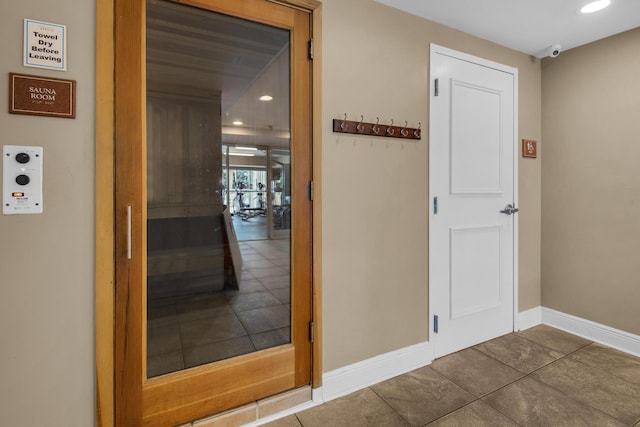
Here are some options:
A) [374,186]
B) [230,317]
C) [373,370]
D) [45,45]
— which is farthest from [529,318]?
[45,45]

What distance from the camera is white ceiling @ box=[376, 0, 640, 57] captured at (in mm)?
2207

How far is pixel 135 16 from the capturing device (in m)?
1.52

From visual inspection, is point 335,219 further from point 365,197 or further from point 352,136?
point 352,136

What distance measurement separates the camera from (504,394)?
2.07m

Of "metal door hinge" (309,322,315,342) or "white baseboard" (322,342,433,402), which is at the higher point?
"metal door hinge" (309,322,315,342)

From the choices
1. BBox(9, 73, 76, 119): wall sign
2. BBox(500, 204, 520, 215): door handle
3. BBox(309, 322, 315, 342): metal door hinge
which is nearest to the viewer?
BBox(9, 73, 76, 119): wall sign

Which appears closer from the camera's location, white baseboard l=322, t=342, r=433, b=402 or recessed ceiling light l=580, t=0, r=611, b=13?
white baseboard l=322, t=342, r=433, b=402

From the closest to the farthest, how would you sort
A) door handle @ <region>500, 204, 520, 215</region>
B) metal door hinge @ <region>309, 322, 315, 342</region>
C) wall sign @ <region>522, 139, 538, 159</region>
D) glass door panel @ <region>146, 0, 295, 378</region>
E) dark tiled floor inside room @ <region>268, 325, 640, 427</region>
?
glass door panel @ <region>146, 0, 295, 378</region> < dark tiled floor inside room @ <region>268, 325, 640, 427</region> < metal door hinge @ <region>309, 322, 315, 342</region> < door handle @ <region>500, 204, 520, 215</region> < wall sign @ <region>522, 139, 538, 159</region>

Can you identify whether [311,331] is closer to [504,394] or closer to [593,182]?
[504,394]

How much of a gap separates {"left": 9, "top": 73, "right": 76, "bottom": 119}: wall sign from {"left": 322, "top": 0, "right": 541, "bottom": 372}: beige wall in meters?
1.28

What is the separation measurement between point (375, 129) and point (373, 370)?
5.37 feet

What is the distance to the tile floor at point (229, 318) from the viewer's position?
1661 mm

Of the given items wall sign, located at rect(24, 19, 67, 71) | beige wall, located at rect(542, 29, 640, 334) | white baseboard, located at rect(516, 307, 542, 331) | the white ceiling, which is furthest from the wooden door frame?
beige wall, located at rect(542, 29, 640, 334)

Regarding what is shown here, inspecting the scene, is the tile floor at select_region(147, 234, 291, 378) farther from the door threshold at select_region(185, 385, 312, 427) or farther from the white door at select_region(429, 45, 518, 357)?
the white door at select_region(429, 45, 518, 357)
